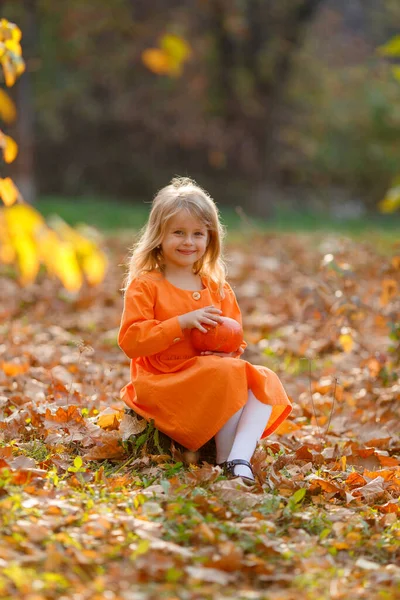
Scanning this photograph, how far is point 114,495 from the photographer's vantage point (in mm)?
3281

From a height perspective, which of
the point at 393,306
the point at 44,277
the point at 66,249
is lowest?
the point at 44,277

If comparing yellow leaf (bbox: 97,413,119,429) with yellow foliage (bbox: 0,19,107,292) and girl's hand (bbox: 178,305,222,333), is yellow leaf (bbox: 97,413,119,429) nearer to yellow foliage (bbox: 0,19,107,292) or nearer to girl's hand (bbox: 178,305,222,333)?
girl's hand (bbox: 178,305,222,333)

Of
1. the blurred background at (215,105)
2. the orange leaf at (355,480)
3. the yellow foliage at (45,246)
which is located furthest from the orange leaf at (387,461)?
the blurred background at (215,105)

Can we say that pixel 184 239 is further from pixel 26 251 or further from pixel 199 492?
pixel 26 251

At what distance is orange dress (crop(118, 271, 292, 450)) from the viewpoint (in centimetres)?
371

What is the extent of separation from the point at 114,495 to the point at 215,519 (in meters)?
0.42

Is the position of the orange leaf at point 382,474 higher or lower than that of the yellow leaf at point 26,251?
lower

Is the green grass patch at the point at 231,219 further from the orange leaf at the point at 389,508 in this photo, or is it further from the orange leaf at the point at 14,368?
the orange leaf at the point at 389,508

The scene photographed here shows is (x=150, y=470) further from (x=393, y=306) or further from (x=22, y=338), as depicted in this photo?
(x=22, y=338)

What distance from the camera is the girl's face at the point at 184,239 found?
3.94m

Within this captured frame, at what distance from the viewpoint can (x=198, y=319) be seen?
3.74 m

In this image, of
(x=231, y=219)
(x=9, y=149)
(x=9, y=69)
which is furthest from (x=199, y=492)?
(x=231, y=219)

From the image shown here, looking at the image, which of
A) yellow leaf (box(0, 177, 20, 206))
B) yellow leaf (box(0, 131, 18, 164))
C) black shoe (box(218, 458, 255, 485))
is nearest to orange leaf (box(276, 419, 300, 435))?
black shoe (box(218, 458, 255, 485))

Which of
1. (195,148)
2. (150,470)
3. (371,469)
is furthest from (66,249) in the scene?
(195,148)
